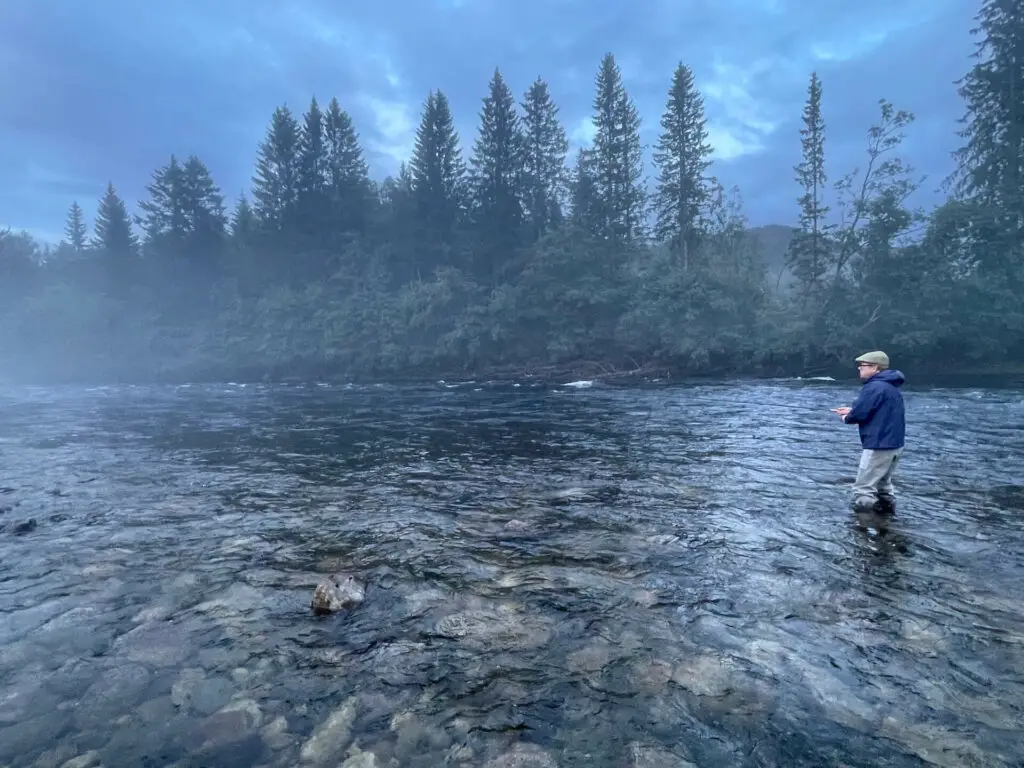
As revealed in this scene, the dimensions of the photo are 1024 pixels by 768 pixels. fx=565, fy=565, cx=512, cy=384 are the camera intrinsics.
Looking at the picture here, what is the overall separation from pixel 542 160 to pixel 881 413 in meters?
56.7

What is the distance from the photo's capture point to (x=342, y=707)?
3887 mm

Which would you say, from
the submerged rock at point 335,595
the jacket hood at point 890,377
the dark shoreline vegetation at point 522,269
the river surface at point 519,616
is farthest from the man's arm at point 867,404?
the dark shoreline vegetation at point 522,269

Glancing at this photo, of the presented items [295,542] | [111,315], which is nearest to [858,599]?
[295,542]

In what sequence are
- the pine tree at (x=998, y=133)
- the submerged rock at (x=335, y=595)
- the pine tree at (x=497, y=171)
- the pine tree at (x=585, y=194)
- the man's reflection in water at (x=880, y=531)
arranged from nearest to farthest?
1. the submerged rock at (x=335, y=595)
2. the man's reflection in water at (x=880, y=531)
3. the pine tree at (x=998, y=133)
4. the pine tree at (x=585, y=194)
5. the pine tree at (x=497, y=171)

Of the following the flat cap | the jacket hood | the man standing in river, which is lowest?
the man standing in river

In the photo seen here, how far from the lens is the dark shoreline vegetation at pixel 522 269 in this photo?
3341cm

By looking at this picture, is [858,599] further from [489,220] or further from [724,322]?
[489,220]

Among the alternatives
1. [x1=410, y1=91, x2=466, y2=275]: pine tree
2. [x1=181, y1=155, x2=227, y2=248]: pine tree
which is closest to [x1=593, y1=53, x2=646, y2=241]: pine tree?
Answer: [x1=410, y1=91, x2=466, y2=275]: pine tree

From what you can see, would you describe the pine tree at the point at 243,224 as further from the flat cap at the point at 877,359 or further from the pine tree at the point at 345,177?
the flat cap at the point at 877,359

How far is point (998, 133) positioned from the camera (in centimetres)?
3516

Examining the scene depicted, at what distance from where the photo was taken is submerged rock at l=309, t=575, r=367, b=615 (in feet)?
17.3

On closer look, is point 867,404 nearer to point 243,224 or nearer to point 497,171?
point 497,171

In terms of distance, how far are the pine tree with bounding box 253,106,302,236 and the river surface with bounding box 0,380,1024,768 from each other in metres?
61.0

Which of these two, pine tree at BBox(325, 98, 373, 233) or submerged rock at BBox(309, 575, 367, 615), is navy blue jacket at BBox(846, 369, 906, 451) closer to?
submerged rock at BBox(309, 575, 367, 615)
